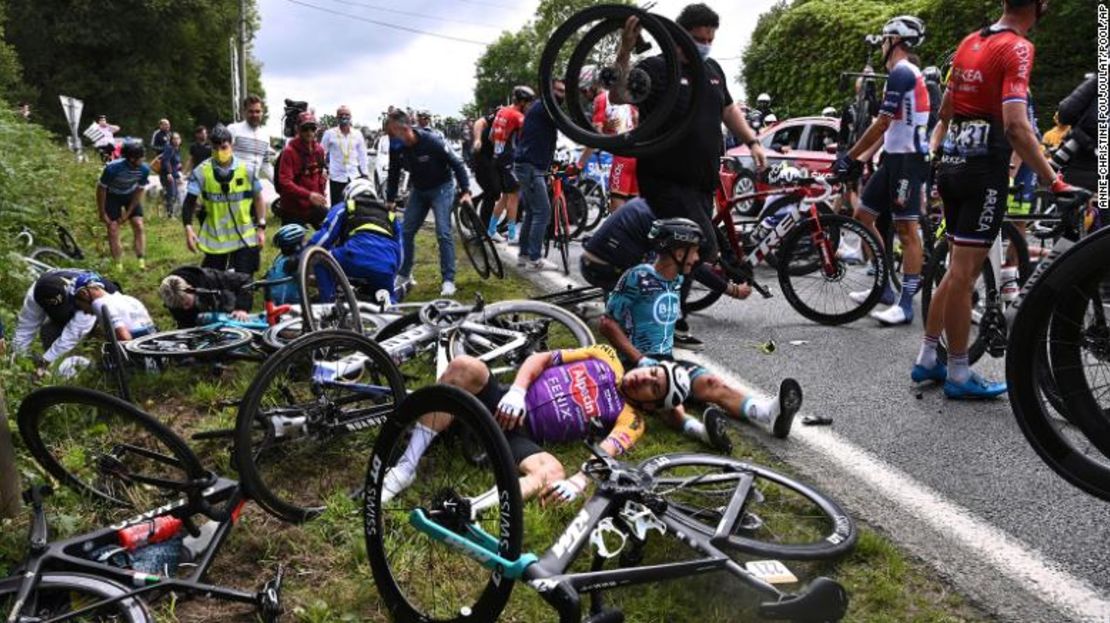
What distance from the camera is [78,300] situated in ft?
19.1

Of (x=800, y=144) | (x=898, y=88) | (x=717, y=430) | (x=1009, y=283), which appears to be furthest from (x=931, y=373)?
(x=800, y=144)

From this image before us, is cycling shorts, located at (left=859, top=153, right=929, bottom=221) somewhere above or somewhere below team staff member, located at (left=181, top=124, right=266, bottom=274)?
above

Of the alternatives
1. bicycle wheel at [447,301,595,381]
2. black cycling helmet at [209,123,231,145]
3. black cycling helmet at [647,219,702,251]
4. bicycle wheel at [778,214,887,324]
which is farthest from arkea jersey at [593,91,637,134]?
black cycling helmet at [209,123,231,145]

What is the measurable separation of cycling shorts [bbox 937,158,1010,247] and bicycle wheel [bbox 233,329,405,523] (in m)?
3.08

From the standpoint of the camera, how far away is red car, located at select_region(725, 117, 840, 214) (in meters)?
13.5

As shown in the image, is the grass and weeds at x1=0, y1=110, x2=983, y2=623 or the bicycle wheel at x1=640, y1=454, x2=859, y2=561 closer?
the grass and weeds at x1=0, y1=110, x2=983, y2=623

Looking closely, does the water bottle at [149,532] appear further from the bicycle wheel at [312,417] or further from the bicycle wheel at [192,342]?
the bicycle wheel at [192,342]

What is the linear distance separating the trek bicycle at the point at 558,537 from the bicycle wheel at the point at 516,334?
6.28ft

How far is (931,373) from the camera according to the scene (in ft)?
16.3

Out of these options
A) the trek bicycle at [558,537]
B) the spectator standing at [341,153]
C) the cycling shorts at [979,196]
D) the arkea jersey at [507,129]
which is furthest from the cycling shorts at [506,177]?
the trek bicycle at [558,537]

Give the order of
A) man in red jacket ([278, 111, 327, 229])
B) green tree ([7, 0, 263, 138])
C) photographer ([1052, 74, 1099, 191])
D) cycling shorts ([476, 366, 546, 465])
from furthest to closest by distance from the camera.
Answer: green tree ([7, 0, 263, 138]), man in red jacket ([278, 111, 327, 229]), photographer ([1052, 74, 1099, 191]), cycling shorts ([476, 366, 546, 465])

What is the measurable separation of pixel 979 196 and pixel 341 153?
8179 mm

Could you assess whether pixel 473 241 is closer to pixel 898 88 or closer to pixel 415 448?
pixel 898 88

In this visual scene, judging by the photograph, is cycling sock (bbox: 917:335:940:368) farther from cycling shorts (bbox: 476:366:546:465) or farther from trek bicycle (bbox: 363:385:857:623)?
cycling shorts (bbox: 476:366:546:465)
